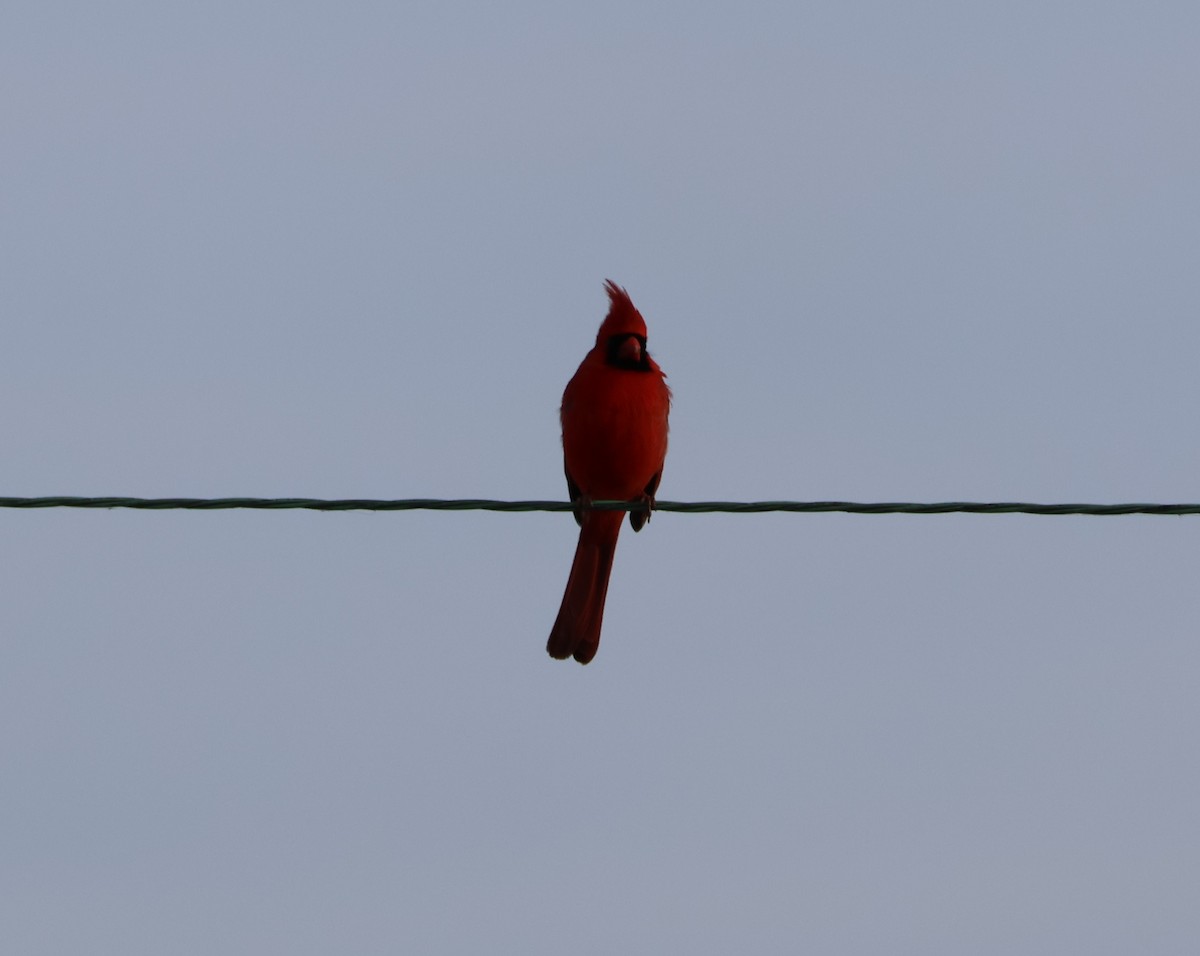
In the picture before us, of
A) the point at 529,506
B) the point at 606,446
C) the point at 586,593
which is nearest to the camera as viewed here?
the point at 529,506

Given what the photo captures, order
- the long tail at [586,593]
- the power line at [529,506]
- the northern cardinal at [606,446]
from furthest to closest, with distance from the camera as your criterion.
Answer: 1. the long tail at [586,593]
2. the northern cardinal at [606,446]
3. the power line at [529,506]

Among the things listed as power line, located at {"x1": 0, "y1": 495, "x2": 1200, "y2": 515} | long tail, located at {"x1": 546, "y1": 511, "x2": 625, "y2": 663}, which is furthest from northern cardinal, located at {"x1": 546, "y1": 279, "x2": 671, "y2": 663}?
power line, located at {"x1": 0, "y1": 495, "x2": 1200, "y2": 515}

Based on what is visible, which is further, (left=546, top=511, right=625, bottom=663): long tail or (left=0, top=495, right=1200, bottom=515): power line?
(left=546, top=511, right=625, bottom=663): long tail

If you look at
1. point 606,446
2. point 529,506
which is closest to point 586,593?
point 606,446

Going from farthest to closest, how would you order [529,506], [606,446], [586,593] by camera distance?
[586,593] < [606,446] < [529,506]

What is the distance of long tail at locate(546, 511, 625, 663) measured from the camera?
7.19 meters

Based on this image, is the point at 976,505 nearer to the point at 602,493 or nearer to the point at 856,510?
the point at 856,510

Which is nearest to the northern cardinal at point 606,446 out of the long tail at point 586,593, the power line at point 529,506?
the long tail at point 586,593

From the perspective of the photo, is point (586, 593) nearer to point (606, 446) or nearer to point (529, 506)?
point (606, 446)

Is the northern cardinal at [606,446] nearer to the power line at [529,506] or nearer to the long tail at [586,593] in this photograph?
the long tail at [586,593]

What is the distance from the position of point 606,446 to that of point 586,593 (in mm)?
664

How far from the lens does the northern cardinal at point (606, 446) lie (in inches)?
269

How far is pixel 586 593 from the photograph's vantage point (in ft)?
23.6

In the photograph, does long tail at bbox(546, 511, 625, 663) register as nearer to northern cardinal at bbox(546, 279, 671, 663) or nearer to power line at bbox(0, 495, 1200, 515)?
northern cardinal at bbox(546, 279, 671, 663)
